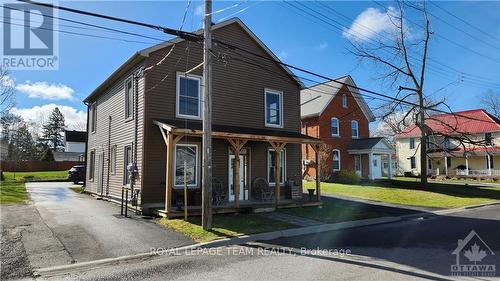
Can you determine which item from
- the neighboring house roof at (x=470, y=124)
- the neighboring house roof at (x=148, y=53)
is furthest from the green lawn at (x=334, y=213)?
the neighboring house roof at (x=470, y=124)

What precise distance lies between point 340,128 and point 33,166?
4085 centimetres

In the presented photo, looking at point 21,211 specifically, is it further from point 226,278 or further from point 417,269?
point 417,269

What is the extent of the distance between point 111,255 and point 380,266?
5.71 m

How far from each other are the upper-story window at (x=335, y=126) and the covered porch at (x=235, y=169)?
14.9 meters

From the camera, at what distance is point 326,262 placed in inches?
316

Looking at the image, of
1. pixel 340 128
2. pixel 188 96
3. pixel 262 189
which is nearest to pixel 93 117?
pixel 188 96

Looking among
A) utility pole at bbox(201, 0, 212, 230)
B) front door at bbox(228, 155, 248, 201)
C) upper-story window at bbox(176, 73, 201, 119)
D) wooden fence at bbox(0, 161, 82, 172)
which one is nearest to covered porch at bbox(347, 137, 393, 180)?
front door at bbox(228, 155, 248, 201)

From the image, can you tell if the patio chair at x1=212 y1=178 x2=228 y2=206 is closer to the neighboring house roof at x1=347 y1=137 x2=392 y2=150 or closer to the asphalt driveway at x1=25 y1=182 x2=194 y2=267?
the asphalt driveway at x1=25 y1=182 x2=194 y2=267

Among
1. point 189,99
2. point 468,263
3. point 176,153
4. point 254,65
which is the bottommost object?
point 468,263

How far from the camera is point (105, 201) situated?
59.1 ft

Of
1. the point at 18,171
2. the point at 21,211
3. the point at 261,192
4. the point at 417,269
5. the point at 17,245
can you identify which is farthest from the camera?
the point at 18,171

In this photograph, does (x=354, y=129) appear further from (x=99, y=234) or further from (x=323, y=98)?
(x=99, y=234)

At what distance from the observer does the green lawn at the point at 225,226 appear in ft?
34.5

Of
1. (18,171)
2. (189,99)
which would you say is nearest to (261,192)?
(189,99)
